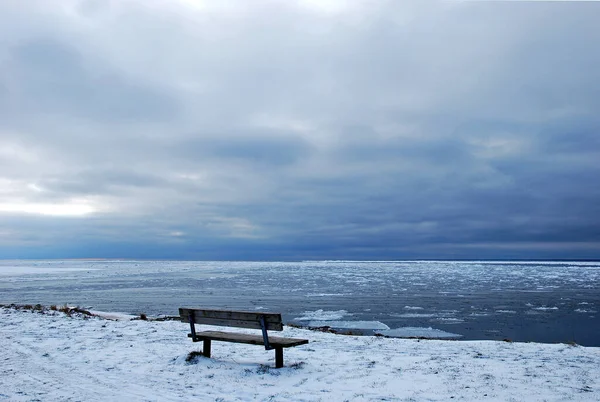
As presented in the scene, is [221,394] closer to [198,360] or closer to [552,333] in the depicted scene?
[198,360]

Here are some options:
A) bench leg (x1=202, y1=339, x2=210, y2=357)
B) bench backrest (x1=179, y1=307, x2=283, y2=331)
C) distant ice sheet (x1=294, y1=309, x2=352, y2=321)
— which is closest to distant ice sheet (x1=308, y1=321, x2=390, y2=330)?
distant ice sheet (x1=294, y1=309, x2=352, y2=321)

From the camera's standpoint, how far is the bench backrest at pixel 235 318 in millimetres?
8500

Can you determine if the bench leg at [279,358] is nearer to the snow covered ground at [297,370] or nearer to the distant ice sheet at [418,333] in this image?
the snow covered ground at [297,370]

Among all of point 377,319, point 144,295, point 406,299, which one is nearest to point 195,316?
point 377,319

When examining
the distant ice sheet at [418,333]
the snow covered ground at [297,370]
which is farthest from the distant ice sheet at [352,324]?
the snow covered ground at [297,370]

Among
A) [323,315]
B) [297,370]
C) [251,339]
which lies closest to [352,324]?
[323,315]

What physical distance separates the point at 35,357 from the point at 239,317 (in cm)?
466

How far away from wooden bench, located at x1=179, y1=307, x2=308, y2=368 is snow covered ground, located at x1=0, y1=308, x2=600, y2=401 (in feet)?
1.36

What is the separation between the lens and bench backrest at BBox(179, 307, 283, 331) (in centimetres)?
850

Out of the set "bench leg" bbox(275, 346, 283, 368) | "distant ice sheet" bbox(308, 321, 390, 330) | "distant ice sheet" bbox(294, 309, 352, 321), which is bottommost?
"distant ice sheet" bbox(308, 321, 390, 330)

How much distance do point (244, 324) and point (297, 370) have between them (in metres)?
1.32

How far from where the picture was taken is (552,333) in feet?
52.8

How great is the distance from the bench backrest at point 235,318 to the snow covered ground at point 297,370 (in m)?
0.77

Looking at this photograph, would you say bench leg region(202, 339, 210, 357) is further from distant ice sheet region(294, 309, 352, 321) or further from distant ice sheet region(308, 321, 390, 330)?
distant ice sheet region(294, 309, 352, 321)
